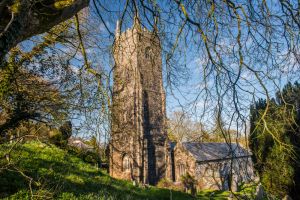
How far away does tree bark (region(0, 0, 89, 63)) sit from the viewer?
1.97m

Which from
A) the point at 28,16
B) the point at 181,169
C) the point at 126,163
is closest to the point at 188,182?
the point at 181,169

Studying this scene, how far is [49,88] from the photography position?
8820mm

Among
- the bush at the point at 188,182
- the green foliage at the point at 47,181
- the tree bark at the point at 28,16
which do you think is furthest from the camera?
the bush at the point at 188,182

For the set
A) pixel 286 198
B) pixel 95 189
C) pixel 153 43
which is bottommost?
pixel 286 198

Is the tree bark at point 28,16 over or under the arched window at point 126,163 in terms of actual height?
over

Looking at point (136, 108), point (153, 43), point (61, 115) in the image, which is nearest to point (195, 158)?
point (136, 108)

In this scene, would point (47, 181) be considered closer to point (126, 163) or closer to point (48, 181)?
point (48, 181)

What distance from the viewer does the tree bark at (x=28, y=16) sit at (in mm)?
1966

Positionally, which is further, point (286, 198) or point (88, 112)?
point (286, 198)

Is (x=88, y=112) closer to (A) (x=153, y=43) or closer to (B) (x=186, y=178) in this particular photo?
(A) (x=153, y=43)

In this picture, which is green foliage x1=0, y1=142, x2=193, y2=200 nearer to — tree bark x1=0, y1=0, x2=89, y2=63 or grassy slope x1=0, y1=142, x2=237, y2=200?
grassy slope x1=0, y1=142, x2=237, y2=200

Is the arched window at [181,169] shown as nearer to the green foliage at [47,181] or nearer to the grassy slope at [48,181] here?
the grassy slope at [48,181]

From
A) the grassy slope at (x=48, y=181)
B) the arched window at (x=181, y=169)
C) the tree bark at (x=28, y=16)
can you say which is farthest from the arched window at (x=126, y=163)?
the tree bark at (x=28, y=16)

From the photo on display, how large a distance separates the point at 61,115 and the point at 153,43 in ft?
14.6
